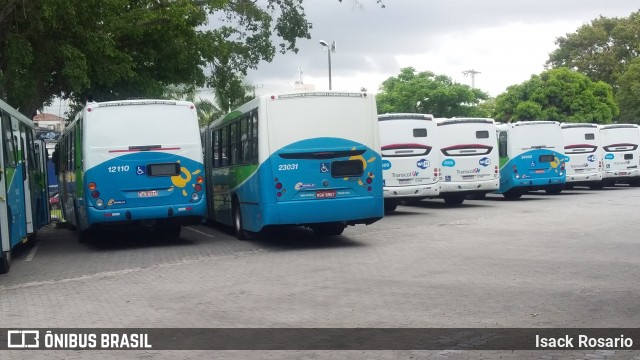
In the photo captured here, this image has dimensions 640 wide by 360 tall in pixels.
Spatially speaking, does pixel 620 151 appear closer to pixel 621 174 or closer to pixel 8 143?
pixel 621 174

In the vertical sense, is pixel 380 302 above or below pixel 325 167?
below

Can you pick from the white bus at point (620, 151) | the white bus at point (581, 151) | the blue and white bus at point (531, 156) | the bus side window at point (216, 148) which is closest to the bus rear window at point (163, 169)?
the bus side window at point (216, 148)

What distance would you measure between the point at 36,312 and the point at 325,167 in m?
7.22

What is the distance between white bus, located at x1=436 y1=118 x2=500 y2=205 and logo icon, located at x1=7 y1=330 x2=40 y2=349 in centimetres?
1977

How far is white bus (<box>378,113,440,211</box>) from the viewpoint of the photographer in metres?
24.8

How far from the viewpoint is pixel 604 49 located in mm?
73438

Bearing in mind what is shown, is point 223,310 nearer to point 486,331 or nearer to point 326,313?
point 326,313

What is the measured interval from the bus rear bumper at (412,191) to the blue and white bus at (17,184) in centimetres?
951

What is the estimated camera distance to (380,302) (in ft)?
31.9

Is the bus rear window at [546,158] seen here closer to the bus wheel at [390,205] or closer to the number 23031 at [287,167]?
the bus wheel at [390,205]

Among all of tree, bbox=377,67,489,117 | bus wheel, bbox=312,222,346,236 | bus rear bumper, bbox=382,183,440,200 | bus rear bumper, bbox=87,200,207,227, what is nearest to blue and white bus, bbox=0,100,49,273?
bus rear bumper, bbox=87,200,207,227

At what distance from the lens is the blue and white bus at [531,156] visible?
29953 millimetres

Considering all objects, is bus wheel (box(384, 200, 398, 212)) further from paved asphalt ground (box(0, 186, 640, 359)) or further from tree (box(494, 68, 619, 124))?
tree (box(494, 68, 619, 124))

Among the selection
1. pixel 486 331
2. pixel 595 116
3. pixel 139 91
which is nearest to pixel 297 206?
pixel 486 331
